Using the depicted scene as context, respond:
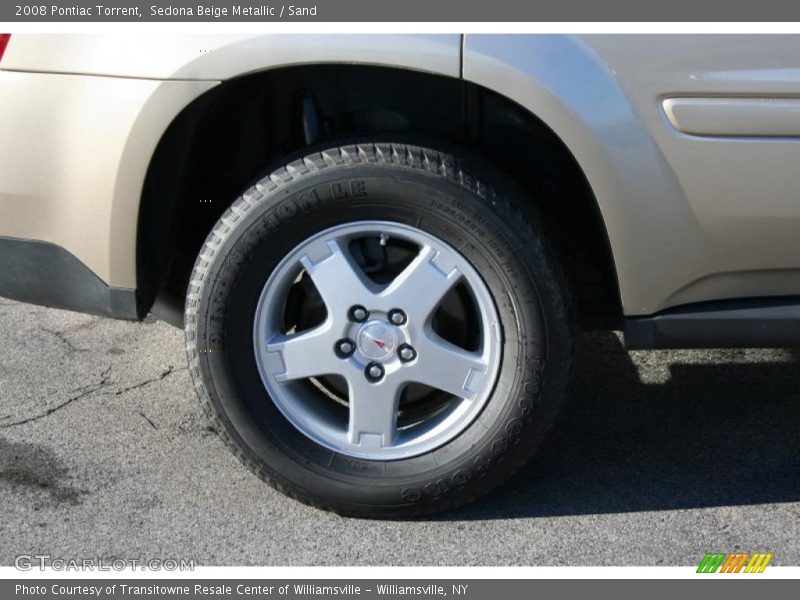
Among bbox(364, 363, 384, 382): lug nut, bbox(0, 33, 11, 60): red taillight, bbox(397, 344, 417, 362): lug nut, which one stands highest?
bbox(0, 33, 11, 60): red taillight

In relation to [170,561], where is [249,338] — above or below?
above

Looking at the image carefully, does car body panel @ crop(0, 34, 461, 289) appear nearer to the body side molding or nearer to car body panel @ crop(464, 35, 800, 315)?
car body panel @ crop(464, 35, 800, 315)

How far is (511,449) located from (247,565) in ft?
2.28

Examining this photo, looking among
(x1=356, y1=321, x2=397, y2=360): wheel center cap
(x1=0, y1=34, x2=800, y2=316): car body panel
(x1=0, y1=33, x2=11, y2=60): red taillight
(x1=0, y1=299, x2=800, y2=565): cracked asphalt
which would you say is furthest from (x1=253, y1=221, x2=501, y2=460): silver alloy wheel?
(x1=0, y1=33, x2=11, y2=60): red taillight

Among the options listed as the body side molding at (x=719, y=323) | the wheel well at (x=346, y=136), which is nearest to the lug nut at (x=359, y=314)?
the wheel well at (x=346, y=136)

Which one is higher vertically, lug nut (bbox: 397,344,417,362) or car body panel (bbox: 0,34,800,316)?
car body panel (bbox: 0,34,800,316)

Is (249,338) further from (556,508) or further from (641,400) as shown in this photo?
(641,400)

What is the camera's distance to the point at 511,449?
2.87 meters

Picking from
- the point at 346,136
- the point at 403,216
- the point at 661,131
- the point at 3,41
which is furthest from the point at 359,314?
the point at 3,41

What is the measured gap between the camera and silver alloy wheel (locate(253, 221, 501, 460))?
9.22 ft

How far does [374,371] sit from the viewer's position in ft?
9.37

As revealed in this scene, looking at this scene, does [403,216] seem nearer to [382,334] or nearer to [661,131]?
[382,334]

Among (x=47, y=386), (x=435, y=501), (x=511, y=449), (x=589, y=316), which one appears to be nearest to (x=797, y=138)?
(x=589, y=316)

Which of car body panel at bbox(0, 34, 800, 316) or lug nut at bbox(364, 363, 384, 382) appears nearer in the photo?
car body panel at bbox(0, 34, 800, 316)
